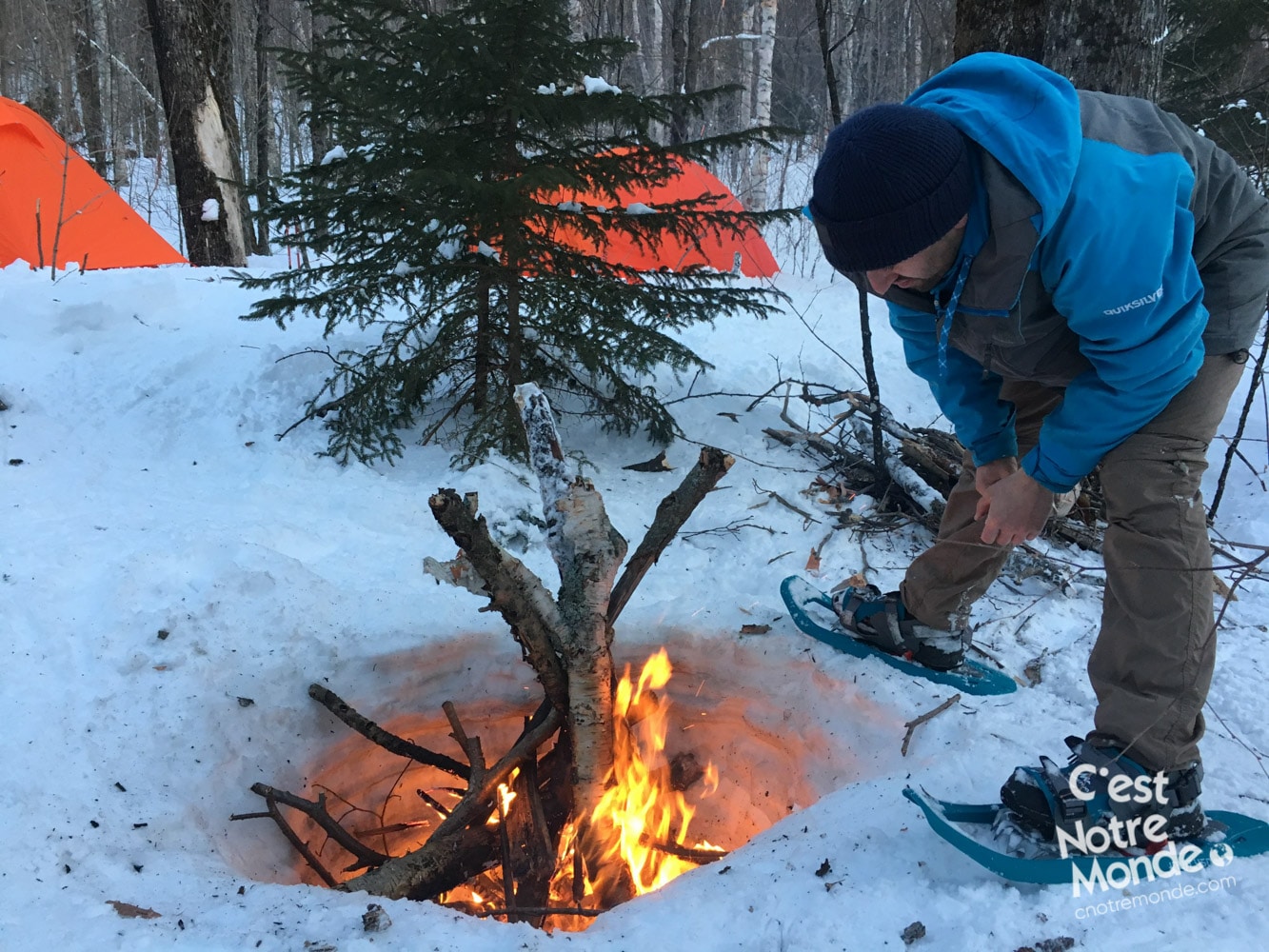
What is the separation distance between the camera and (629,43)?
3.94 m

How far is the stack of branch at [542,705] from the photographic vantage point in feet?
7.61

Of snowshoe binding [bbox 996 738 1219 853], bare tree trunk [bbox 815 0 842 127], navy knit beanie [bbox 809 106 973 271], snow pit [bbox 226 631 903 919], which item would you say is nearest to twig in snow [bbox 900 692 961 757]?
snow pit [bbox 226 631 903 919]

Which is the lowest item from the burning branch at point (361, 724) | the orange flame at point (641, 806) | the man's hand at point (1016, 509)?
the orange flame at point (641, 806)

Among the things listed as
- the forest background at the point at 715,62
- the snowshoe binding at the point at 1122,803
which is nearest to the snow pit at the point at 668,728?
the snowshoe binding at the point at 1122,803

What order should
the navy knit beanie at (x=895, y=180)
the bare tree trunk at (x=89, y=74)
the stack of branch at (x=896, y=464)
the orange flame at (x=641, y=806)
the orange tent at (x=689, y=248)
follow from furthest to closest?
the bare tree trunk at (x=89, y=74)
the orange tent at (x=689, y=248)
the stack of branch at (x=896, y=464)
the orange flame at (x=641, y=806)
the navy knit beanie at (x=895, y=180)

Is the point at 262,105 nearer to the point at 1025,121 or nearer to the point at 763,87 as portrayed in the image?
the point at 763,87

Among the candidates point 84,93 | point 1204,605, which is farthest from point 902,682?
point 84,93

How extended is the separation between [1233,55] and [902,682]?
12.3m

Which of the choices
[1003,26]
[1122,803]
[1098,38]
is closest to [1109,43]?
[1098,38]

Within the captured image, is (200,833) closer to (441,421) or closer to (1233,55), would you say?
(441,421)

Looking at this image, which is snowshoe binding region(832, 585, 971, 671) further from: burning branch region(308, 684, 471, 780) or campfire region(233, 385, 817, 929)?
burning branch region(308, 684, 471, 780)

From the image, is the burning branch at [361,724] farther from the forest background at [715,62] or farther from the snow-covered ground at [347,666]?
the forest background at [715,62]

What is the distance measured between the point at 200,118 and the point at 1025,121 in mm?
8056

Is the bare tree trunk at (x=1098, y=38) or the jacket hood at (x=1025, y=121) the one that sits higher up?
the bare tree trunk at (x=1098, y=38)
